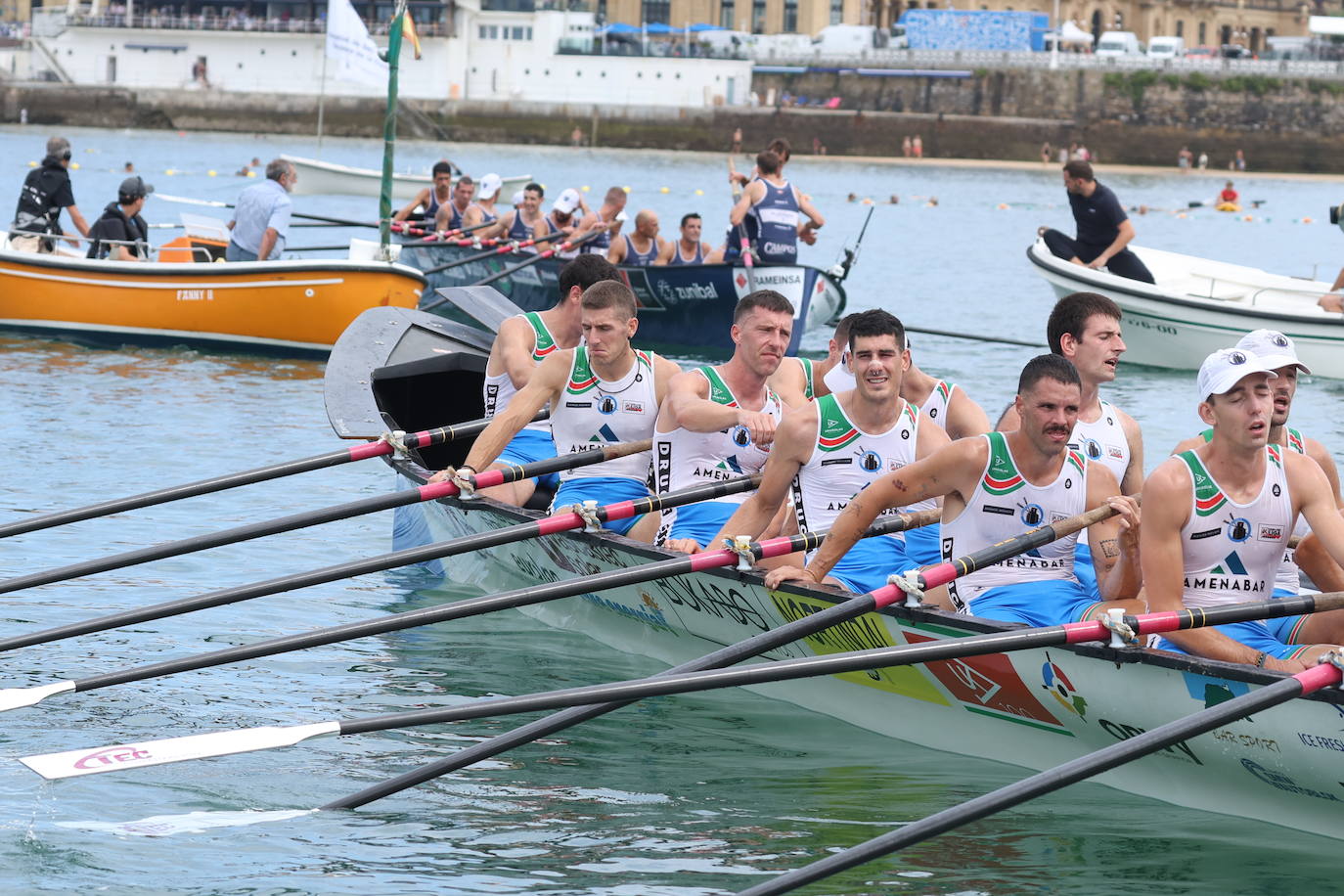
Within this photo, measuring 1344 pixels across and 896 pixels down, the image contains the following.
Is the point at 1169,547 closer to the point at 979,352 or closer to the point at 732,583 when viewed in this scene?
the point at 732,583

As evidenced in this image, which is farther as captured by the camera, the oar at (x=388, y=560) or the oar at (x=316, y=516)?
the oar at (x=316, y=516)

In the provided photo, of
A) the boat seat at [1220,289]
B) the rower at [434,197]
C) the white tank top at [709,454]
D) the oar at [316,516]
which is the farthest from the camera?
the rower at [434,197]

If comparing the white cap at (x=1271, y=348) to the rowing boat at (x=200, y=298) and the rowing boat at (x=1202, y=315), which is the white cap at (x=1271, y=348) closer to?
the rowing boat at (x=1202, y=315)

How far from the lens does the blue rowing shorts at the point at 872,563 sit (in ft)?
25.1

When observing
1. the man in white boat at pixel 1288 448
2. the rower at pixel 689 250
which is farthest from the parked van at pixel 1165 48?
the man in white boat at pixel 1288 448

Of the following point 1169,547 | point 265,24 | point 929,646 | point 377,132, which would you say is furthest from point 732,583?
point 265,24

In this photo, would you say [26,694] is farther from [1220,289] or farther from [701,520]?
[1220,289]

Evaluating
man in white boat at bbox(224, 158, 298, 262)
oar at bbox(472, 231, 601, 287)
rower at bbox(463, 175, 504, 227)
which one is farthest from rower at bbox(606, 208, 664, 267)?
man in white boat at bbox(224, 158, 298, 262)

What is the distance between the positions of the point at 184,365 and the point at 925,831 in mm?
13709

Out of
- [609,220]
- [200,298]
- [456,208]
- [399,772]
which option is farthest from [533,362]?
[456,208]

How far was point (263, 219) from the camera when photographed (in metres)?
17.6

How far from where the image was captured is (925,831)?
543 centimetres

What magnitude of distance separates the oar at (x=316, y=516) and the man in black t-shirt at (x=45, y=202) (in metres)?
10.8

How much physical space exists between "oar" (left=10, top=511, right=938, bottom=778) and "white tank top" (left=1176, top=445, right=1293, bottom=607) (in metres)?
1.26
